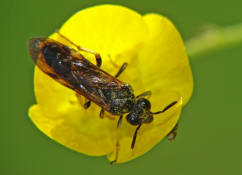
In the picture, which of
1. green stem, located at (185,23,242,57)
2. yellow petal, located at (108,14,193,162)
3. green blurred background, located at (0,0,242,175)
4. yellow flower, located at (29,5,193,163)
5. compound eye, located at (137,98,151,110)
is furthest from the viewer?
green blurred background, located at (0,0,242,175)

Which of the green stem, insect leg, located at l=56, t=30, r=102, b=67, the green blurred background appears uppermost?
the green stem

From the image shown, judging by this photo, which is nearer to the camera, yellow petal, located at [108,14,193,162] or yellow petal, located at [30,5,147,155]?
yellow petal, located at [108,14,193,162]

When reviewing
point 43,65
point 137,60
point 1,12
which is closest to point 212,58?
point 137,60

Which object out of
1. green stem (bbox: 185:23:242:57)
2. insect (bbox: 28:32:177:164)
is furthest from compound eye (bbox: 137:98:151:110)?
green stem (bbox: 185:23:242:57)

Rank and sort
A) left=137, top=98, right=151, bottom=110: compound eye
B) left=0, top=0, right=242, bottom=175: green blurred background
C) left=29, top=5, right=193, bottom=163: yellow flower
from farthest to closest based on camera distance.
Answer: left=0, top=0, right=242, bottom=175: green blurred background → left=137, top=98, right=151, bottom=110: compound eye → left=29, top=5, right=193, bottom=163: yellow flower

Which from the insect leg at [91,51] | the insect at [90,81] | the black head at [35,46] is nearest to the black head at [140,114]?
the insect at [90,81]

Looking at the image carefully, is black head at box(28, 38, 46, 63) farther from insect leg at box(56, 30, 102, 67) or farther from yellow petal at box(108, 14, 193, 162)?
yellow petal at box(108, 14, 193, 162)

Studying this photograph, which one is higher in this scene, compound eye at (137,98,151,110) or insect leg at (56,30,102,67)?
insect leg at (56,30,102,67)
